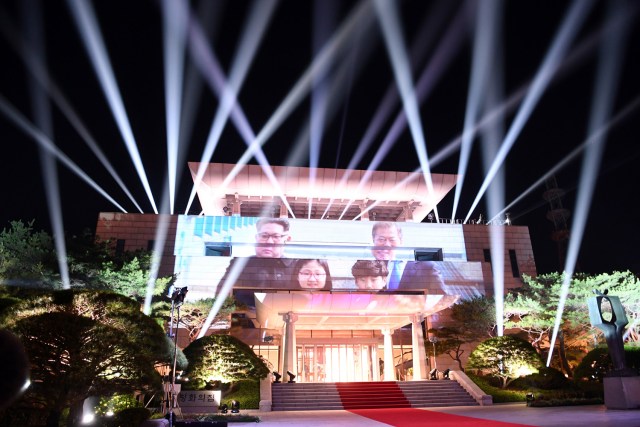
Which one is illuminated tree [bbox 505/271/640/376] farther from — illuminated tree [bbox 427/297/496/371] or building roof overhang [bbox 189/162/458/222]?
building roof overhang [bbox 189/162/458/222]

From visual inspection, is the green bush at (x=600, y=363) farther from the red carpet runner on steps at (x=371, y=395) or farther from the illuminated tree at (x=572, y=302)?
the red carpet runner on steps at (x=371, y=395)

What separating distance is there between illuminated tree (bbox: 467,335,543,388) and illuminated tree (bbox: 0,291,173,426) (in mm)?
17412

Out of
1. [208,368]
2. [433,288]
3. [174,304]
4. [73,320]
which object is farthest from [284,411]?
[433,288]

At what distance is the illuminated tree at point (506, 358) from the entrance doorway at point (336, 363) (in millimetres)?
10243

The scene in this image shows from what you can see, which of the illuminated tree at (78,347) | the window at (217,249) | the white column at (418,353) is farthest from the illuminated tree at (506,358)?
the window at (217,249)

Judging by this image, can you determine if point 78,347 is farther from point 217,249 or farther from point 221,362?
point 217,249

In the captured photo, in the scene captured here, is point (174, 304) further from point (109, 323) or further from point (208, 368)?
point (208, 368)

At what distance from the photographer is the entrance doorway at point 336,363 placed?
31359mm

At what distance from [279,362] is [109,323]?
20141 mm

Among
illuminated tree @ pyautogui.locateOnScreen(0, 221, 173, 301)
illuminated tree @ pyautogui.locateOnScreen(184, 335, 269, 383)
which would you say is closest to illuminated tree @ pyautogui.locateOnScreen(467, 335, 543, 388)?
illuminated tree @ pyautogui.locateOnScreen(184, 335, 269, 383)

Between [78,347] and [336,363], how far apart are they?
2394 centimetres

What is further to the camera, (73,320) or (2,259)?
(2,259)

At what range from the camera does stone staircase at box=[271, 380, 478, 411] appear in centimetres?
2097

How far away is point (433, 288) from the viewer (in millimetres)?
33594
